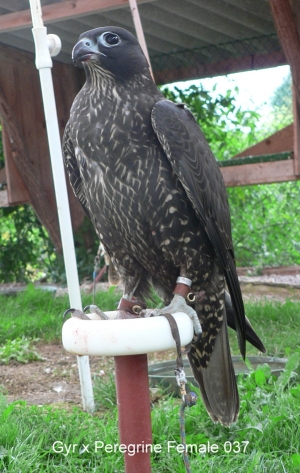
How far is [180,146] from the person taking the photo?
2152mm

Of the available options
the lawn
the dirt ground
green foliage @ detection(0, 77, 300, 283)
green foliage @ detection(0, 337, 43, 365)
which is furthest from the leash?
green foliage @ detection(0, 77, 300, 283)

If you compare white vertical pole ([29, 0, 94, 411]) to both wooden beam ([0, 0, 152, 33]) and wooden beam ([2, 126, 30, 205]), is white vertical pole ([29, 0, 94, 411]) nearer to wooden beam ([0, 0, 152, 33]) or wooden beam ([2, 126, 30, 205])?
wooden beam ([0, 0, 152, 33])

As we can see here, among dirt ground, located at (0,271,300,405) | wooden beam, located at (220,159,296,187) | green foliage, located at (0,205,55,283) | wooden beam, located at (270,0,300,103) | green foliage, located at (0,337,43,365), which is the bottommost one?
dirt ground, located at (0,271,300,405)

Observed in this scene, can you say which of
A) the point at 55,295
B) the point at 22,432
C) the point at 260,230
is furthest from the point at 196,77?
the point at 22,432

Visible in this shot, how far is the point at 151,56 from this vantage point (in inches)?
222

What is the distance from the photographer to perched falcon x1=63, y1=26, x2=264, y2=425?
6.92 feet

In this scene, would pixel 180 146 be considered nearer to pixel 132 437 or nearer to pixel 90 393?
pixel 132 437

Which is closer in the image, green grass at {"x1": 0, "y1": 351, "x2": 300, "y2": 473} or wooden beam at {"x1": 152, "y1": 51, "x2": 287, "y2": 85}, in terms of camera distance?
green grass at {"x1": 0, "y1": 351, "x2": 300, "y2": 473}

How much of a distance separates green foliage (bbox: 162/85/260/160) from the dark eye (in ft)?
11.6

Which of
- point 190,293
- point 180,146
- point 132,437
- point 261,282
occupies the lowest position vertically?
point 261,282

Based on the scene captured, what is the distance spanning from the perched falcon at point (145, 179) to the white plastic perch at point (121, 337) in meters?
0.43

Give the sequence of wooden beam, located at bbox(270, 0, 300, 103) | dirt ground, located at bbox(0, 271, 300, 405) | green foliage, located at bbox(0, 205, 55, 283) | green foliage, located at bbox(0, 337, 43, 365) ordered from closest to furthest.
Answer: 1. dirt ground, located at bbox(0, 271, 300, 405)
2. green foliage, located at bbox(0, 337, 43, 365)
3. wooden beam, located at bbox(270, 0, 300, 103)
4. green foliage, located at bbox(0, 205, 55, 283)

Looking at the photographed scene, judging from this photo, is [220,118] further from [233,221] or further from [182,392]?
[182,392]

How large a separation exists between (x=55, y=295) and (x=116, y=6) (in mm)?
2386
